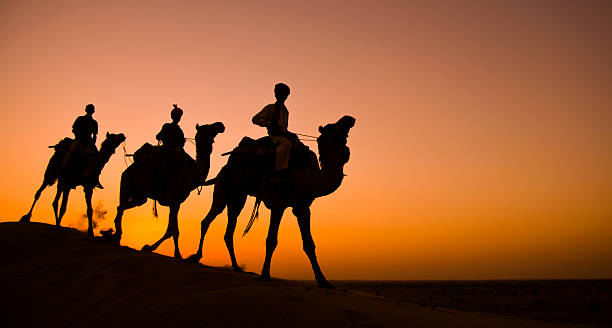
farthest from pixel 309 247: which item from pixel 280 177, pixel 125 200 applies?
pixel 125 200

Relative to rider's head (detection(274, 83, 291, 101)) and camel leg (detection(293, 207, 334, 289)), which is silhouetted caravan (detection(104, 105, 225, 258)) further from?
camel leg (detection(293, 207, 334, 289))

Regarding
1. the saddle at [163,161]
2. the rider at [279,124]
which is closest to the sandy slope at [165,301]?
the rider at [279,124]

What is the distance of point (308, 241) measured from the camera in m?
8.93

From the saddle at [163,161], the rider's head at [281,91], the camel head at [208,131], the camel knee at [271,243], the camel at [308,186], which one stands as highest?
the rider's head at [281,91]

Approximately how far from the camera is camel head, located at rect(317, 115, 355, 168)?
8.70 meters

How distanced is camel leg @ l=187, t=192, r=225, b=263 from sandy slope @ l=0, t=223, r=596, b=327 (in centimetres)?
176

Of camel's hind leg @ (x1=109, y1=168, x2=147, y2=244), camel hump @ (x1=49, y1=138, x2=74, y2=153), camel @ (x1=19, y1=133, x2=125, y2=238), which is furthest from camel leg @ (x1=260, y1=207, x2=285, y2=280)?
camel hump @ (x1=49, y1=138, x2=74, y2=153)

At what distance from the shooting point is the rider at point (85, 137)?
13547 millimetres

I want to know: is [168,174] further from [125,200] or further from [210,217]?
[210,217]

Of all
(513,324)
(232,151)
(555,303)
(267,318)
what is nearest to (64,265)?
(232,151)

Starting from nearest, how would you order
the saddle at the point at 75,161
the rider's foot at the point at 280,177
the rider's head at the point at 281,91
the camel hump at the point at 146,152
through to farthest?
the rider's foot at the point at 280,177
the rider's head at the point at 281,91
the camel hump at the point at 146,152
the saddle at the point at 75,161

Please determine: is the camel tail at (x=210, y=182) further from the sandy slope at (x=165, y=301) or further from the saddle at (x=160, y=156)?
the sandy slope at (x=165, y=301)

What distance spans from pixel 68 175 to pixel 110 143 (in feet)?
4.80

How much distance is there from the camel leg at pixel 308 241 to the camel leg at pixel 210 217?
2.57 meters
